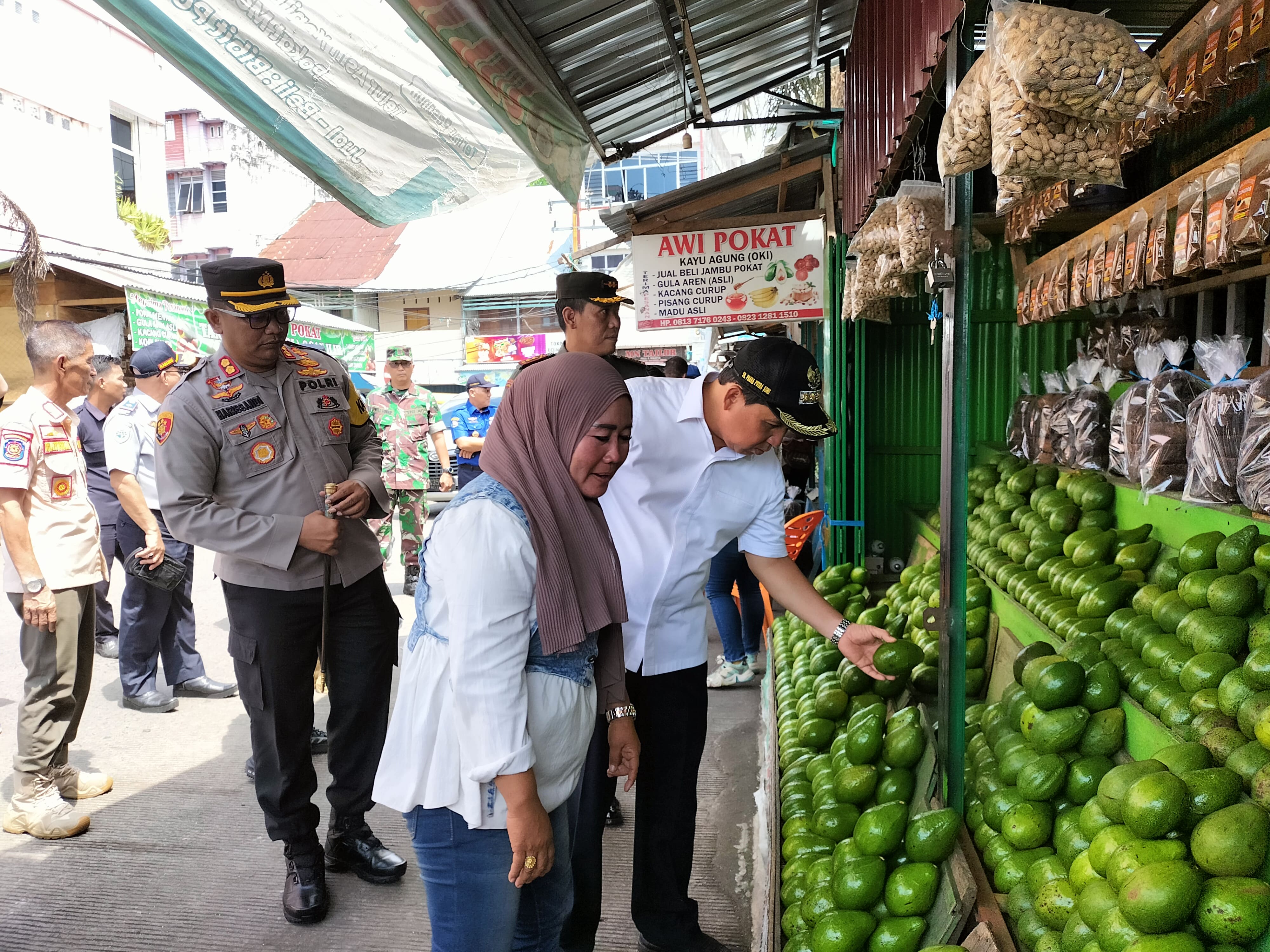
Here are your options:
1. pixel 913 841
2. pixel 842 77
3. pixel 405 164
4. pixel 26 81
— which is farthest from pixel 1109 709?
pixel 26 81

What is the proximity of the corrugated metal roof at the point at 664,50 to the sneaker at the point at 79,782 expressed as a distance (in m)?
4.06

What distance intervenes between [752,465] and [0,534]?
361 cm

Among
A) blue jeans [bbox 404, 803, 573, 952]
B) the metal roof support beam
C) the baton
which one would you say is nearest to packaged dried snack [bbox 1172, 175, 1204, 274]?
blue jeans [bbox 404, 803, 573, 952]

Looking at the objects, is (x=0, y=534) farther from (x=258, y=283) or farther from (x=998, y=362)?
(x=998, y=362)

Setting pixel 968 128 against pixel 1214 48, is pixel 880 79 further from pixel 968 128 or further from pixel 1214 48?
pixel 968 128

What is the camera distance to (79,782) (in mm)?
4496

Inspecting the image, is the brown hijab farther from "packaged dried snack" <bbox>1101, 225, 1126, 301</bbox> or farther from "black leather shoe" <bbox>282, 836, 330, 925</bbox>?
"black leather shoe" <bbox>282, 836, 330, 925</bbox>

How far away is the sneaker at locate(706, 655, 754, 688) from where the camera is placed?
5938 mm

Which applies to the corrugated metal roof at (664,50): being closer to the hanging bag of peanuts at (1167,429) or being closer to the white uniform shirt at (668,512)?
the white uniform shirt at (668,512)

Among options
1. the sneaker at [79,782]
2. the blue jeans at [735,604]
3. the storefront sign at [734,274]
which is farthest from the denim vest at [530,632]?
the storefront sign at [734,274]

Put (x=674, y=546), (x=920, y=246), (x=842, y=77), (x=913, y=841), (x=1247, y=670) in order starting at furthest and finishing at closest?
(x=842, y=77), (x=920, y=246), (x=674, y=546), (x=913, y=841), (x=1247, y=670)

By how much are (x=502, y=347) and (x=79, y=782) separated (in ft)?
82.4

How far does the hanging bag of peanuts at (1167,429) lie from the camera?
10.4 feet

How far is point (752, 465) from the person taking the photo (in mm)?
2836
